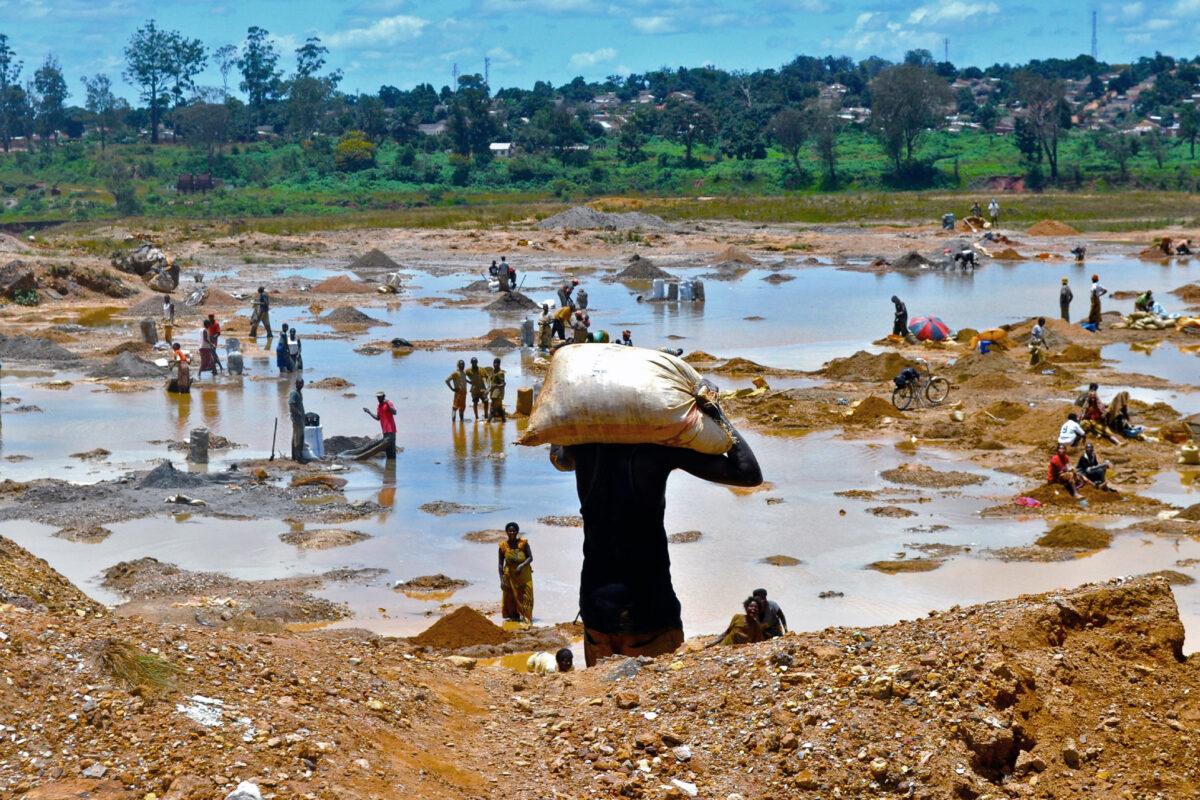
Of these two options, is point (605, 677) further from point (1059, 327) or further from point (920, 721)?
point (1059, 327)

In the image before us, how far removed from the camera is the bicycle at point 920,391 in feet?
77.2

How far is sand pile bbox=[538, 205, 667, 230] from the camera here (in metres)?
70.1

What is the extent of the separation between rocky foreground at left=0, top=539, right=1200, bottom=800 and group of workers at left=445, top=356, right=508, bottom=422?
16.5 meters

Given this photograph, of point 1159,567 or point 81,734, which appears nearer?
point 81,734

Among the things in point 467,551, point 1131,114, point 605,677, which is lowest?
point 467,551

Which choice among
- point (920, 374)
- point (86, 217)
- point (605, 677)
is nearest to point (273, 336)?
point (920, 374)

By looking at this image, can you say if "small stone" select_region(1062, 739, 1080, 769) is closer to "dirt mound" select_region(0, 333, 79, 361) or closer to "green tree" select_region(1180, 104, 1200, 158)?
"dirt mound" select_region(0, 333, 79, 361)

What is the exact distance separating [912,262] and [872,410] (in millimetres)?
31811

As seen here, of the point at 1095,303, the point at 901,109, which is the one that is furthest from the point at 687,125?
the point at 1095,303

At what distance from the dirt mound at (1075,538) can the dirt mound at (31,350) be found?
910 inches

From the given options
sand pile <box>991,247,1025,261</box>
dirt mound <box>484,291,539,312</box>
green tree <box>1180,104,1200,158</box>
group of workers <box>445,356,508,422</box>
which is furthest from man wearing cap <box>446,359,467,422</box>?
green tree <box>1180,104,1200,158</box>

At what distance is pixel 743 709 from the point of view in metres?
6.11

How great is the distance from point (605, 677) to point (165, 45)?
146966 mm

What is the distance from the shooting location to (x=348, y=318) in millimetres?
38781
